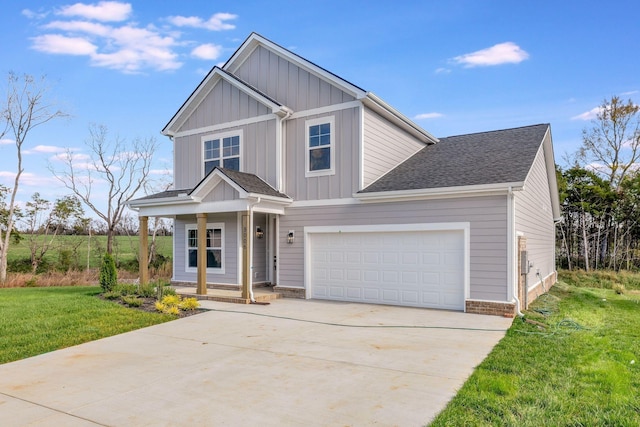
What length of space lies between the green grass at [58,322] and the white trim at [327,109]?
6314 millimetres

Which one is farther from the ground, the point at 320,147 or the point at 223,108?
the point at 223,108

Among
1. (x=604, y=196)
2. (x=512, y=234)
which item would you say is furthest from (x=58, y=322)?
(x=604, y=196)

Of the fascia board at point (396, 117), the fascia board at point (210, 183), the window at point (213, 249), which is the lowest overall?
the window at point (213, 249)

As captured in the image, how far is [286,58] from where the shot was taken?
12336mm

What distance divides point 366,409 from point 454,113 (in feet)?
57.7

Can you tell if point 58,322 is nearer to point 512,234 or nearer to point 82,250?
point 512,234

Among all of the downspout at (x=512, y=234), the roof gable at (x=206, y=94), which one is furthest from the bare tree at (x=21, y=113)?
the downspout at (x=512, y=234)

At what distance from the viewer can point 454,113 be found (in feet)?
64.0

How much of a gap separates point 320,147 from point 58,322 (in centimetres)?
724

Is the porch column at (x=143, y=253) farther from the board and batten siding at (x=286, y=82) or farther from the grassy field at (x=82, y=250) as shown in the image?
the grassy field at (x=82, y=250)

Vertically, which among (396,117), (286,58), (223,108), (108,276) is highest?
(286,58)

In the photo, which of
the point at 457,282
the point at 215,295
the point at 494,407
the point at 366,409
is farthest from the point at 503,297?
the point at 215,295

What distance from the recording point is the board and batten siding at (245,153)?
1233cm

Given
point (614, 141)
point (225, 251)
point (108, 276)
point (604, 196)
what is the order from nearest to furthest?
point (108, 276) < point (225, 251) < point (604, 196) < point (614, 141)
